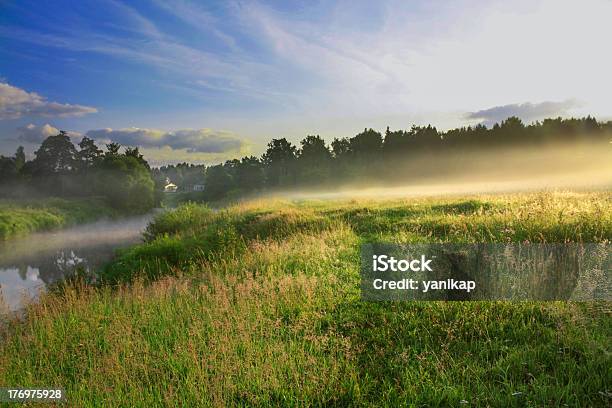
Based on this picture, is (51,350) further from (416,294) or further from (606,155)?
(606,155)

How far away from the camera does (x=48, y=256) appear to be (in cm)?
2714

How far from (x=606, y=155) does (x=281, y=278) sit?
57.8 m

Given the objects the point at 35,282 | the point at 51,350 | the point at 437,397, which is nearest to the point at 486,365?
the point at 437,397

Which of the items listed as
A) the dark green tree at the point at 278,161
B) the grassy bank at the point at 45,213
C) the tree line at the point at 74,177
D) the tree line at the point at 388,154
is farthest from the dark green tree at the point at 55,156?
the dark green tree at the point at 278,161

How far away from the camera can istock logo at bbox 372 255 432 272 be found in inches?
305

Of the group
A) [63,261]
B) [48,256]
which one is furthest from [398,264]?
[48,256]

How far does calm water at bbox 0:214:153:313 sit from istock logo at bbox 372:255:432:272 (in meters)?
12.0

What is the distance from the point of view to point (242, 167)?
76.3 metres

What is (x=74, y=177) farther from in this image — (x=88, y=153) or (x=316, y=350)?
(x=316, y=350)
